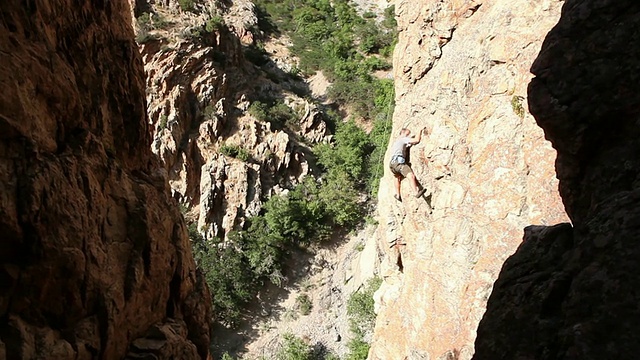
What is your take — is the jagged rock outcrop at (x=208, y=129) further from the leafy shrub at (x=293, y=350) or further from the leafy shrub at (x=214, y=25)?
the leafy shrub at (x=293, y=350)

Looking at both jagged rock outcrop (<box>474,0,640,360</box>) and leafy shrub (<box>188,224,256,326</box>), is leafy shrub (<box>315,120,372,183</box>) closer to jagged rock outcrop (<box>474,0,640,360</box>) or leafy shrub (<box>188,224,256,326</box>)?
leafy shrub (<box>188,224,256,326</box>)

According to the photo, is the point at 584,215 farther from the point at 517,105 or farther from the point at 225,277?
the point at 225,277

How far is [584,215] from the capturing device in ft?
14.7

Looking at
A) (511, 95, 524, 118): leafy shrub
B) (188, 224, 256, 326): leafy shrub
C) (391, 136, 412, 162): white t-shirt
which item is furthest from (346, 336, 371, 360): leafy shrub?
(511, 95, 524, 118): leafy shrub

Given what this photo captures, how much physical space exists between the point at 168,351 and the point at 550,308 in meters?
6.00

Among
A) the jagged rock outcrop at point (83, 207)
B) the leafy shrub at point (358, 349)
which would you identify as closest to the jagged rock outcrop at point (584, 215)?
the jagged rock outcrop at point (83, 207)

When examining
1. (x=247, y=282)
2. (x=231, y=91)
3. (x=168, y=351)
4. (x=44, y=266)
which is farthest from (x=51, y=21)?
(x=231, y=91)

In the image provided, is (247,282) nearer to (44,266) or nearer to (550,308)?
(44,266)

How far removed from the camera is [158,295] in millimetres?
7758

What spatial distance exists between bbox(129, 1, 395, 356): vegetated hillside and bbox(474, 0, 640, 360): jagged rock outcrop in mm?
25405

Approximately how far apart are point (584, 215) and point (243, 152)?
28703 millimetres

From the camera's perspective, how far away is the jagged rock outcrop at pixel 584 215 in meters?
3.29

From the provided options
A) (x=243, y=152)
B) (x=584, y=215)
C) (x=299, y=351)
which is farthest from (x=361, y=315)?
(x=584, y=215)

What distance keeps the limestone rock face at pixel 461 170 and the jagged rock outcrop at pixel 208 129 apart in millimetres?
18181
